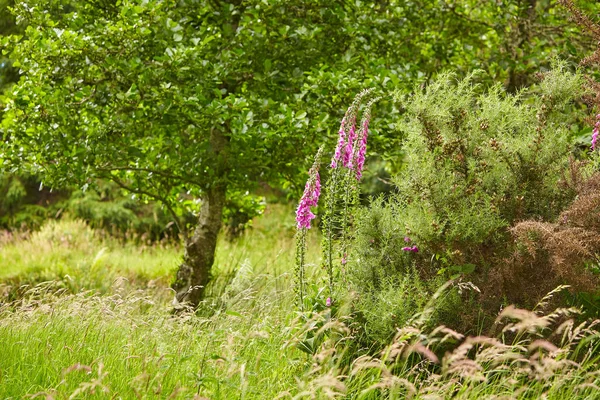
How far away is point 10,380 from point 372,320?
1902 mm

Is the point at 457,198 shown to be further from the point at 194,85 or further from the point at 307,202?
the point at 194,85

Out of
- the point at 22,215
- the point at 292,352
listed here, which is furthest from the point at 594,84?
the point at 22,215

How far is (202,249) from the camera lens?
653 centimetres

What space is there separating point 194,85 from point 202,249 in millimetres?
1706

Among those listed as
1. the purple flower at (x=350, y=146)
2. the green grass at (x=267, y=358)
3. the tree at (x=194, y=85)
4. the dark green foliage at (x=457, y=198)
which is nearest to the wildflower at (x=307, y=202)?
the purple flower at (x=350, y=146)

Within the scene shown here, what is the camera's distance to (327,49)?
6273 millimetres

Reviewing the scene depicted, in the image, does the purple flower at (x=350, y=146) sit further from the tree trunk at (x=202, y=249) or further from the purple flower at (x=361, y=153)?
the tree trunk at (x=202, y=249)

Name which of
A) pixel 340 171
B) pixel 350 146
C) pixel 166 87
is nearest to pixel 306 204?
pixel 340 171

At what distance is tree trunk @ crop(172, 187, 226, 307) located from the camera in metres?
6.48

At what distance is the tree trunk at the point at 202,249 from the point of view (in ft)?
21.3

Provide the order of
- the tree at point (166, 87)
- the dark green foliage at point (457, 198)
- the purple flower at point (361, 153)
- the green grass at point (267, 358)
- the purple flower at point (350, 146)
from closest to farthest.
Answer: the green grass at point (267, 358) → the dark green foliage at point (457, 198) → the purple flower at point (350, 146) → the purple flower at point (361, 153) → the tree at point (166, 87)

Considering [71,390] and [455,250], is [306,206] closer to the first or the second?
[455,250]

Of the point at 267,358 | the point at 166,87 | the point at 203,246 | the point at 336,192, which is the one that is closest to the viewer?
the point at 267,358

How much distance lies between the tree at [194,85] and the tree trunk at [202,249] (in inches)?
0.4
